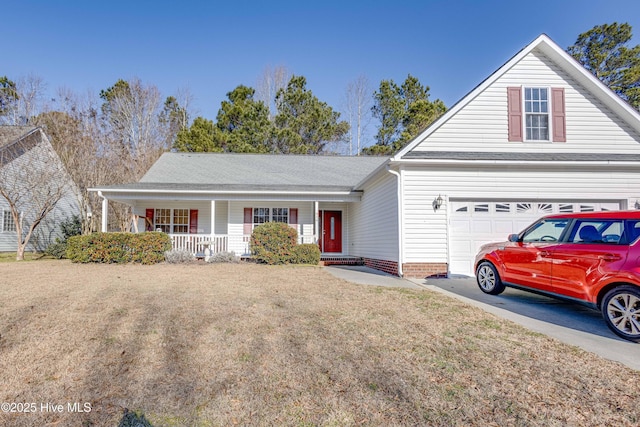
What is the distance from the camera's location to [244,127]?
2500cm

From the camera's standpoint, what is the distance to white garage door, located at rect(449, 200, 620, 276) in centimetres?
909

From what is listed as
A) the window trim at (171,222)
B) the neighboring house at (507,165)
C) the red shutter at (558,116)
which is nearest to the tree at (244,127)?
the window trim at (171,222)

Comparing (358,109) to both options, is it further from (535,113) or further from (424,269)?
(424,269)

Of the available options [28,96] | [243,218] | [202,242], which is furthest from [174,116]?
[202,242]

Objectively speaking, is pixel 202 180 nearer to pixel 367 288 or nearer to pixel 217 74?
pixel 367 288

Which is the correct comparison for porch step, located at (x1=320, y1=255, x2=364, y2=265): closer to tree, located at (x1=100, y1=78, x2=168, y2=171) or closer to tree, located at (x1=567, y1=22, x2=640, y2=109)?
tree, located at (x1=100, y1=78, x2=168, y2=171)

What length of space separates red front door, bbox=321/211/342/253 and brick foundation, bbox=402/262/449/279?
6158 millimetres

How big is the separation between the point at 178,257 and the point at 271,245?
329 centimetres

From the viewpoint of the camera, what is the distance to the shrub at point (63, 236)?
1423 cm

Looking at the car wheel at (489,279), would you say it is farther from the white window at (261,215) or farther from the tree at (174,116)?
the tree at (174,116)

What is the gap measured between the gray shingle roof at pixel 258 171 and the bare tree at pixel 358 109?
1155 centimetres

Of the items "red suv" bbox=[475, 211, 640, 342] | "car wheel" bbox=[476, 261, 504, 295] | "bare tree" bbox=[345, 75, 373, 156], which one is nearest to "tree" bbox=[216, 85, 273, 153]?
"bare tree" bbox=[345, 75, 373, 156]

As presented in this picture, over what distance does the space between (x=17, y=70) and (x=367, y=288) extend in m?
29.8

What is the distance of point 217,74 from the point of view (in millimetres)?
25000
